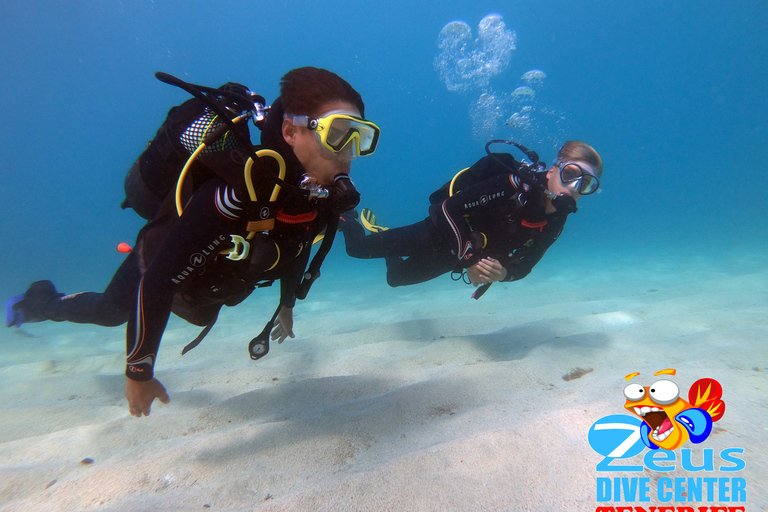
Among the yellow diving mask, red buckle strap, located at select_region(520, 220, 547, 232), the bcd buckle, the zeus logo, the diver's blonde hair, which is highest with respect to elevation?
the diver's blonde hair

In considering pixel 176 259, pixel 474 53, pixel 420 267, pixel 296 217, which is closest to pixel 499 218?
pixel 420 267

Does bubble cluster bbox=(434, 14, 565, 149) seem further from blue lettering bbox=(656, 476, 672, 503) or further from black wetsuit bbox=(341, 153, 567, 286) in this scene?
blue lettering bbox=(656, 476, 672, 503)

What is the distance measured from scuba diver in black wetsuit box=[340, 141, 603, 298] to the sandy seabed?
1110 mm

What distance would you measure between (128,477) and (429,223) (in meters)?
4.63

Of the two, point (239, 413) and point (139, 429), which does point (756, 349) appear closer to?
point (239, 413)

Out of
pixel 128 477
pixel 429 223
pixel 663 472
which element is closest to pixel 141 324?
pixel 128 477

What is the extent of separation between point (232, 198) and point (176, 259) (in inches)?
19.2

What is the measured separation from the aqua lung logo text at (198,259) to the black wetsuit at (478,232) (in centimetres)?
331

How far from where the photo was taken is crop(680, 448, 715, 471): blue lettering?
1.41 metres

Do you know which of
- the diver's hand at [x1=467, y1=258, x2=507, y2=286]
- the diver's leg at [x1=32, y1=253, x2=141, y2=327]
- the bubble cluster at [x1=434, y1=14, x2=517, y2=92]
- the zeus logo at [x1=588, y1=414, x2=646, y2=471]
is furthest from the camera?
the bubble cluster at [x1=434, y1=14, x2=517, y2=92]

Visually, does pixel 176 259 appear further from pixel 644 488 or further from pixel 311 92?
pixel 644 488

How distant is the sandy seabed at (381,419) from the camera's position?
1.49 metres

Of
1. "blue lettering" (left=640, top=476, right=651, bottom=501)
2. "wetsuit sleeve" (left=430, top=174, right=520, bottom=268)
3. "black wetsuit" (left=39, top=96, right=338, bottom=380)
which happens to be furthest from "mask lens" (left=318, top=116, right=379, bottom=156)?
"wetsuit sleeve" (left=430, top=174, right=520, bottom=268)

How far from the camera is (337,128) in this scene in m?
2.19
